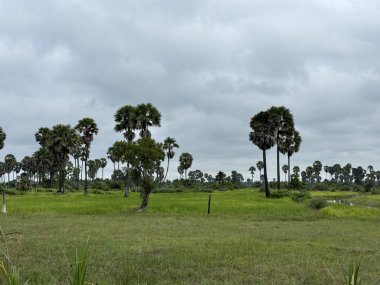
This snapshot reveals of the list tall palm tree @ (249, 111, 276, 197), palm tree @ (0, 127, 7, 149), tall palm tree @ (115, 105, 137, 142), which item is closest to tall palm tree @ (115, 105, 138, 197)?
tall palm tree @ (115, 105, 137, 142)

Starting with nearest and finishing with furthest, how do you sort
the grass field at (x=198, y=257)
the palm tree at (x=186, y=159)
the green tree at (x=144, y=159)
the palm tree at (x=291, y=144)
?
the grass field at (x=198, y=257), the green tree at (x=144, y=159), the palm tree at (x=291, y=144), the palm tree at (x=186, y=159)

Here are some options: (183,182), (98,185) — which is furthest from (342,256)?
(183,182)

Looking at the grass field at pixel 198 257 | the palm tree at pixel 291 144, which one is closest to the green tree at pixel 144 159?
the grass field at pixel 198 257

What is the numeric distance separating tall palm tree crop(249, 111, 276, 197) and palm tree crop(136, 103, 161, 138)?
16807 millimetres

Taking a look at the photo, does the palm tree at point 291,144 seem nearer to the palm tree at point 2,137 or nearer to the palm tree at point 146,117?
the palm tree at point 146,117

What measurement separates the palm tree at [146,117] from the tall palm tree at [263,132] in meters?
16.8

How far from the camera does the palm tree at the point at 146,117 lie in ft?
223

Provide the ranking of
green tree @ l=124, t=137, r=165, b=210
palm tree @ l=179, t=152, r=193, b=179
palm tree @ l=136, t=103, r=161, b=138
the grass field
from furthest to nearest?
palm tree @ l=179, t=152, r=193, b=179 < palm tree @ l=136, t=103, r=161, b=138 < green tree @ l=124, t=137, r=165, b=210 < the grass field

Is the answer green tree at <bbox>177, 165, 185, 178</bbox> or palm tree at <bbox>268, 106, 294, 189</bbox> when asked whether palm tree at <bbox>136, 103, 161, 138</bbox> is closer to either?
palm tree at <bbox>268, 106, 294, 189</bbox>

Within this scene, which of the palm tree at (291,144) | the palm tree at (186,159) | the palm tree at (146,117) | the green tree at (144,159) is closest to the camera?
the green tree at (144,159)

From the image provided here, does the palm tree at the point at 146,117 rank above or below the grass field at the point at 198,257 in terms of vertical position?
above

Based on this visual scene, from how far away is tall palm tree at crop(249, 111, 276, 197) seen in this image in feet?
239

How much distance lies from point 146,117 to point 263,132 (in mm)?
19700

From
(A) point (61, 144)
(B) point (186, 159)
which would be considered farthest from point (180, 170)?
(A) point (61, 144)
